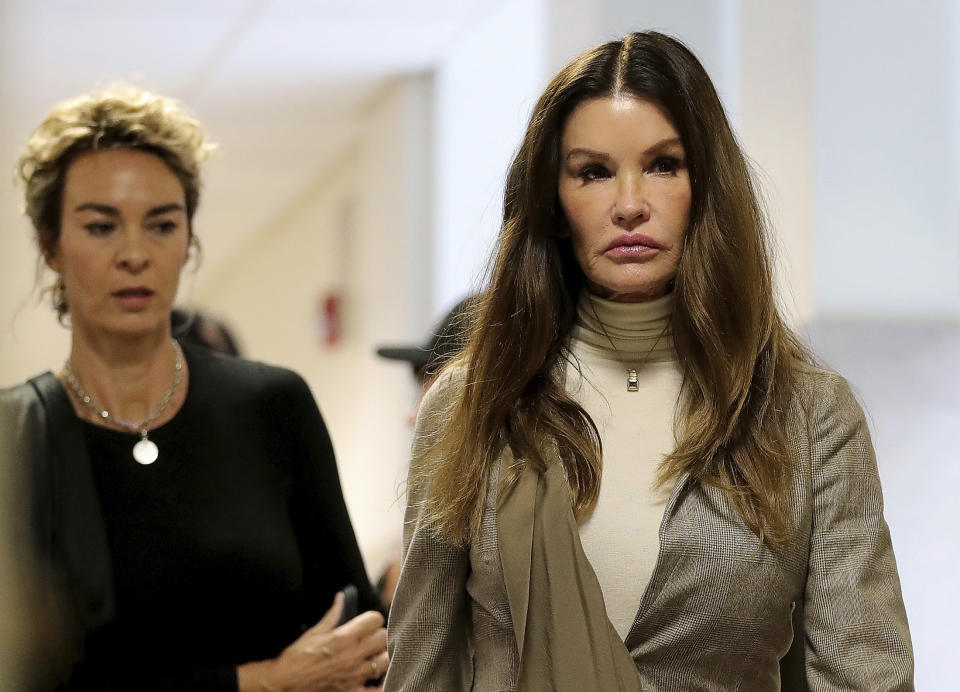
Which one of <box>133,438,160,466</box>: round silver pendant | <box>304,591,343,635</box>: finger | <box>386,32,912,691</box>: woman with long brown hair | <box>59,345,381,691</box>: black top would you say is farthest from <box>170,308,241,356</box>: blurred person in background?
<box>386,32,912,691</box>: woman with long brown hair

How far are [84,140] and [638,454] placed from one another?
1.01 meters

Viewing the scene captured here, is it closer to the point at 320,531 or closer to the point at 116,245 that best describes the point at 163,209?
the point at 116,245

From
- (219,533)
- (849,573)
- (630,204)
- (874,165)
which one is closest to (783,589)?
(849,573)

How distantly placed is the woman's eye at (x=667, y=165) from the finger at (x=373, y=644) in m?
0.88

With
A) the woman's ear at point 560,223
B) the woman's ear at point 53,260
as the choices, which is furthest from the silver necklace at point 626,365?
the woman's ear at point 53,260

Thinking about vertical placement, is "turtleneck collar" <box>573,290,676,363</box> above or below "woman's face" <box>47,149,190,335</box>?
below

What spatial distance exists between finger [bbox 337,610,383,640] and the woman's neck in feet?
1.37

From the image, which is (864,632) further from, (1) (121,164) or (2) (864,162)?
(2) (864,162)

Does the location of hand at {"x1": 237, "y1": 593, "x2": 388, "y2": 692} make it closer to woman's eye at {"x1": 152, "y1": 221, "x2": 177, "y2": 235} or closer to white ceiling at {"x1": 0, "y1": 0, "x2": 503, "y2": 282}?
woman's eye at {"x1": 152, "y1": 221, "x2": 177, "y2": 235}

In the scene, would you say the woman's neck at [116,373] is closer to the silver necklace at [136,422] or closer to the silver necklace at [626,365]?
the silver necklace at [136,422]

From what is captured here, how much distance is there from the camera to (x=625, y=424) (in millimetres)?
1545

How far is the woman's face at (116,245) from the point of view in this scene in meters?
1.97

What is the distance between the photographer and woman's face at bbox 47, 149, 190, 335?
1.97m

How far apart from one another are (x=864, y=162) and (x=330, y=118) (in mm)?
4147
